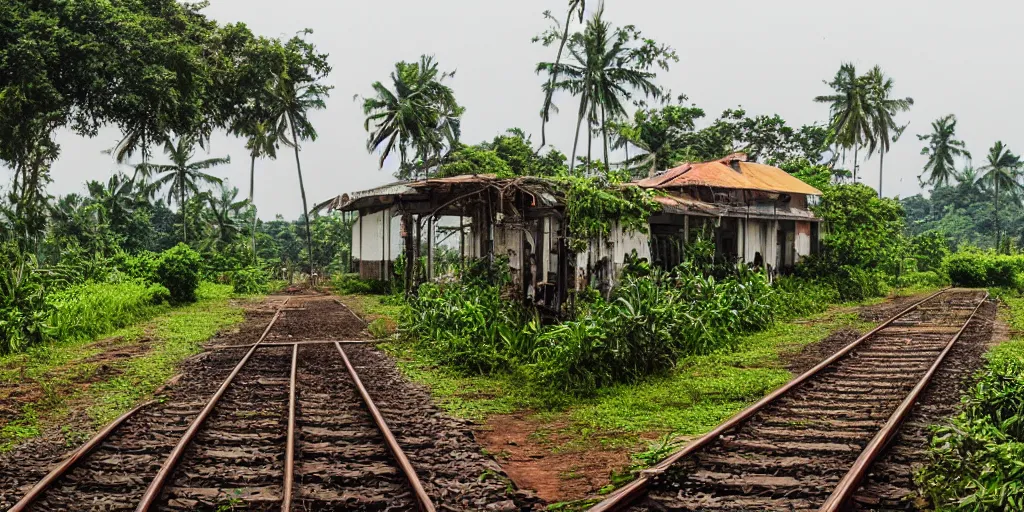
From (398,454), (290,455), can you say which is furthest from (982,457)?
(290,455)

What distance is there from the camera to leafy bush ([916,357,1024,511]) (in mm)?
4707

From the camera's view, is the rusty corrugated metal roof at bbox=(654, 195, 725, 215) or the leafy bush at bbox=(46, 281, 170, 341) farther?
the rusty corrugated metal roof at bbox=(654, 195, 725, 215)

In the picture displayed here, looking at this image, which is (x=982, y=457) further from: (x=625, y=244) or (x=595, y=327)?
(x=625, y=244)

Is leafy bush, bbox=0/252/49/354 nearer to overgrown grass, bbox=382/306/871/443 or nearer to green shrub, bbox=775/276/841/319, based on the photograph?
overgrown grass, bbox=382/306/871/443

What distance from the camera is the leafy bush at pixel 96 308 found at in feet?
46.9

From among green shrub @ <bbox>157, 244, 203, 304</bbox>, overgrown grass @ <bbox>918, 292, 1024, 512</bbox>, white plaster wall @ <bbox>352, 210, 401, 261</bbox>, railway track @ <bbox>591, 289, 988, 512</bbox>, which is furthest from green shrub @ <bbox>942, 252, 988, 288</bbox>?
green shrub @ <bbox>157, 244, 203, 304</bbox>

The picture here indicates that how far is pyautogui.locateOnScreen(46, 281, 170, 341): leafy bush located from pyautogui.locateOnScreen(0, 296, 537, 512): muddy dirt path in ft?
18.7

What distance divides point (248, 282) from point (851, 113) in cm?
3461

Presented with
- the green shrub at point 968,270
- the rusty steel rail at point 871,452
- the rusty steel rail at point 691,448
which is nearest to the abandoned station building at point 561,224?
the rusty steel rail at point 691,448

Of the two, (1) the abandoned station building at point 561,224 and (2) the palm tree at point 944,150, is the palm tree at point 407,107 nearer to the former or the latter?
(1) the abandoned station building at point 561,224

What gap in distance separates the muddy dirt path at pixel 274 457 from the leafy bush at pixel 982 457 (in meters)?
2.70

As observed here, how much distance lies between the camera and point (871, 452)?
591 cm

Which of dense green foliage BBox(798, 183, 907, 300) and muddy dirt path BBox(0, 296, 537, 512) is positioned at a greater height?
dense green foliage BBox(798, 183, 907, 300)

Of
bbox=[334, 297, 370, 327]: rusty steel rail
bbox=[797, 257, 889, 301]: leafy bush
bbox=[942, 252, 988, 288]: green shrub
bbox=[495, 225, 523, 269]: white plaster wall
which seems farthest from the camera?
bbox=[942, 252, 988, 288]: green shrub
